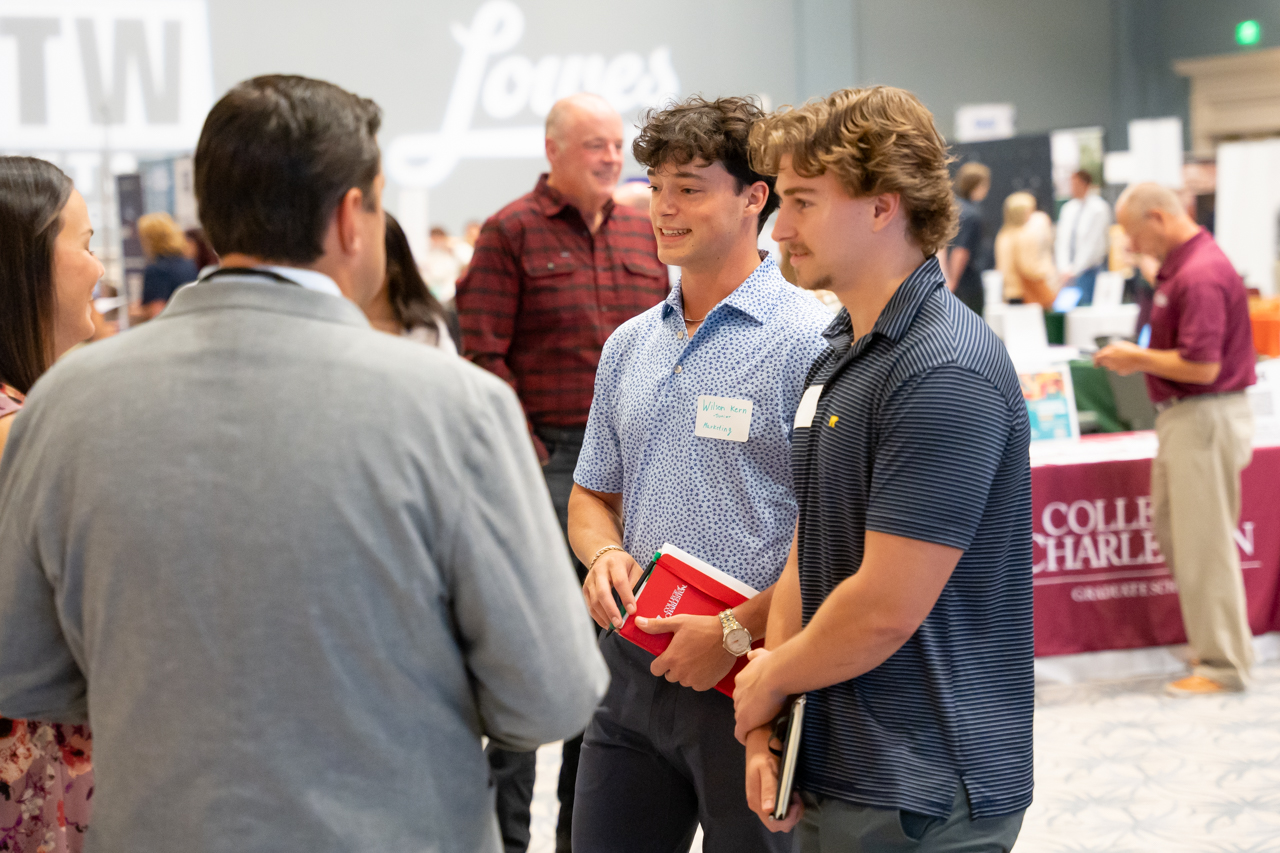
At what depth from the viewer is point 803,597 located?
1336 mm

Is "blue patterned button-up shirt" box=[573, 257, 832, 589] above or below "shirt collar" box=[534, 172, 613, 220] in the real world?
below

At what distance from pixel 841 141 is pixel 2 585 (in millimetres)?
949

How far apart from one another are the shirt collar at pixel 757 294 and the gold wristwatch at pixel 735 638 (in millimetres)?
433

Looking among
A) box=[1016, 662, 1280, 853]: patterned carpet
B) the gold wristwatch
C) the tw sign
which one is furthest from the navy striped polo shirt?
the tw sign

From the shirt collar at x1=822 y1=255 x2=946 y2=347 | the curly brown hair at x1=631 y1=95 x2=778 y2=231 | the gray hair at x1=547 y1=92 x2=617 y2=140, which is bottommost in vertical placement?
the shirt collar at x1=822 y1=255 x2=946 y2=347

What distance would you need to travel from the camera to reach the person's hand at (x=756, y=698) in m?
1.29

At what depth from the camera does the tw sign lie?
35.1 feet

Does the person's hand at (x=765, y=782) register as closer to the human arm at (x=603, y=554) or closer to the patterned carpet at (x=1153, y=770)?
the human arm at (x=603, y=554)

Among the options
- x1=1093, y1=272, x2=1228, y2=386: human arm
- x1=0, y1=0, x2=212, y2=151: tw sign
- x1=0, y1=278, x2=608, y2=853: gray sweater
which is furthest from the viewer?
x1=0, y1=0, x2=212, y2=151: tw sign

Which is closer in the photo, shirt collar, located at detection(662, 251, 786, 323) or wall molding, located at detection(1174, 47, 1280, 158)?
shirt collar, located at detection(662, 251, 786, 323)

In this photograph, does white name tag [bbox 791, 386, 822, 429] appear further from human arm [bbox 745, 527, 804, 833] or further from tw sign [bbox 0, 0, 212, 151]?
tw sign [bbox 0, 0, 212, 151]

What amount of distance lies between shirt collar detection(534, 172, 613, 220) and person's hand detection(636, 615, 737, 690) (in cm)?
189

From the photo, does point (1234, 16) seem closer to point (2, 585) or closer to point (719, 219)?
point (719, 219)

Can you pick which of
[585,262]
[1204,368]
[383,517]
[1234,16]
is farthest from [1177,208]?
[1234,16]
